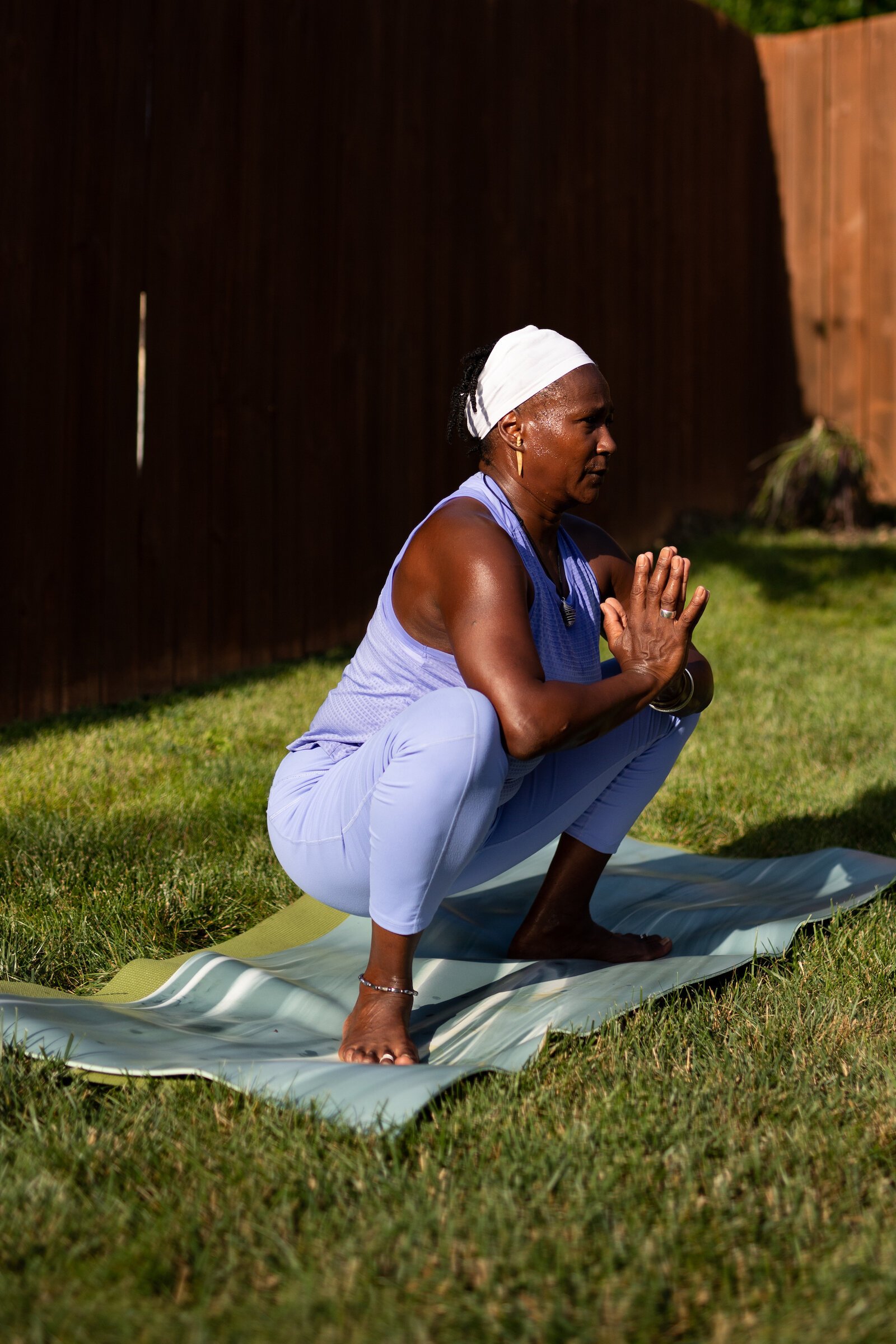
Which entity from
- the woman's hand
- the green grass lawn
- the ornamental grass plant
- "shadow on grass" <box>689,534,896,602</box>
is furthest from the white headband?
the ornamental grass plant

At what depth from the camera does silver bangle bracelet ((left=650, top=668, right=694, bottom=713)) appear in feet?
8.30

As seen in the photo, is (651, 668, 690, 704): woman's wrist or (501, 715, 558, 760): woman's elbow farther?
(651, 668, 690, 704): woman's wrist

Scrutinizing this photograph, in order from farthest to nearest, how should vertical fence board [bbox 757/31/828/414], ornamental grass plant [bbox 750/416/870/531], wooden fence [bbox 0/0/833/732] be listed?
vertical fence board [bbox 757/31/828/414] → ornamental grass plant [bbox 750/416/870/531] → wooden fence [bbox 0/0/833/732]

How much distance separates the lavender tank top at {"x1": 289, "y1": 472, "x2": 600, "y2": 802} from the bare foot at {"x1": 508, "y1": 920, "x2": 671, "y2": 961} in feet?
1.43

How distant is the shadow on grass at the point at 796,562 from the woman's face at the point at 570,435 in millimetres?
4135

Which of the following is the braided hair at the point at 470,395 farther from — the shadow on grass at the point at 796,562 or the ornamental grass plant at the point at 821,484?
the ornamental grass plant at the point at 821,484

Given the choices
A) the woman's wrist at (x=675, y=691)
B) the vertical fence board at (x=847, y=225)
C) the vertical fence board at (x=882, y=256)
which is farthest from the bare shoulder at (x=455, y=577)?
the vertical fence board at (x=847, y=225)

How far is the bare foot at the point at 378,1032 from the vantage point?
2039 mm

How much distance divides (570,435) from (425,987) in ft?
3.62

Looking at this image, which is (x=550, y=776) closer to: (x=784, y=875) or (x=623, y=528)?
(x=784, y=875)

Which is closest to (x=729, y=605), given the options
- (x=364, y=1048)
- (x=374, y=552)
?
(x=374, y=552)

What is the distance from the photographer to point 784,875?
3139 mm

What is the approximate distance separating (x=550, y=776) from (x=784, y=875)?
0.99m

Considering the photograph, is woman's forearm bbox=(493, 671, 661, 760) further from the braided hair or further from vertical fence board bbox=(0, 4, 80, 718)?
vertical fence board bbox=(0, 4, 80, 718)
